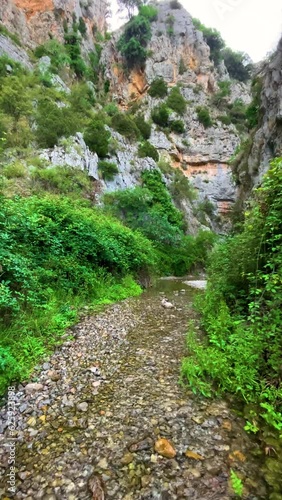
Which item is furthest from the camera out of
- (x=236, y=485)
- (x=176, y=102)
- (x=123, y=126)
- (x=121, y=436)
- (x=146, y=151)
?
(x=176, y=102)

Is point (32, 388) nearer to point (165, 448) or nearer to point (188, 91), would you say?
point (165, 448)

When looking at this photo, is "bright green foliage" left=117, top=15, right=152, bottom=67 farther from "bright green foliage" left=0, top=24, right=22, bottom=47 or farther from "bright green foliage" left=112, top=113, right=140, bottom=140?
"bright green foliage" left=112, top=113, right=140, bottom=140

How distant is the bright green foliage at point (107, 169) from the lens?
62.8 feet

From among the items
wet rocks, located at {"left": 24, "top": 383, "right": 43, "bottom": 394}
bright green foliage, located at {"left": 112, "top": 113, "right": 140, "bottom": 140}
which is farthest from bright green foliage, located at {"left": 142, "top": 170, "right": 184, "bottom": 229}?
wet rocks, located at {"left": 24, "top": 383, "right": 43, "bottom": 394}

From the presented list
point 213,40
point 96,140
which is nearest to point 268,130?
point 96,140

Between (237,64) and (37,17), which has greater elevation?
(237,64)

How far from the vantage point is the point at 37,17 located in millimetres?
32594

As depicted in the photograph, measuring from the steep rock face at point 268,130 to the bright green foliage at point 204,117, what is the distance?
98.1 ft

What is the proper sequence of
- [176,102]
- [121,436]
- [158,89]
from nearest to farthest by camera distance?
[121,436] → [176,102] → [158,89]

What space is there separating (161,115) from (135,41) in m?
14.5

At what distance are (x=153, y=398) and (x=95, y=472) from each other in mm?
1047

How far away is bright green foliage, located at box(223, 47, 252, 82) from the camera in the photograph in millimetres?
50562

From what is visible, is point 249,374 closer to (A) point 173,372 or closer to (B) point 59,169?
(A) point 173,372

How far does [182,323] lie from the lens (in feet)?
Answer: 18.8
